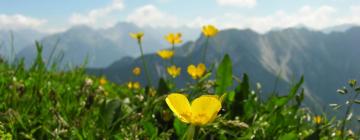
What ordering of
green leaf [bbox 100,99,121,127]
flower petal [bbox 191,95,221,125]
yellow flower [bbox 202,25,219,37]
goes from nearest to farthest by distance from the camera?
flower petal [bbox 191,95,221,125], green leaf [bbox 100,99,121,127], yellow flower [bbox 202,25,219,37]

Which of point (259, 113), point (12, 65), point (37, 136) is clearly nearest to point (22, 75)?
point (12, 65)

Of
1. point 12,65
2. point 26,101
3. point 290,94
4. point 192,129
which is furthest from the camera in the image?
point 12,65

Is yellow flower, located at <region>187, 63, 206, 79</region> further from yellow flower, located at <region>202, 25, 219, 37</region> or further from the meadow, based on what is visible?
yellow flower, located at <region>202, 25, 219, 37</region>

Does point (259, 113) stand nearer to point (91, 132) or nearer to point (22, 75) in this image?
point (91, 132)

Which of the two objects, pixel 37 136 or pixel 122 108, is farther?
pixel 122 108

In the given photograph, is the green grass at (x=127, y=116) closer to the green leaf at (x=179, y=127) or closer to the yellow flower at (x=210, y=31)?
the green leaf at (x=179, y=127)

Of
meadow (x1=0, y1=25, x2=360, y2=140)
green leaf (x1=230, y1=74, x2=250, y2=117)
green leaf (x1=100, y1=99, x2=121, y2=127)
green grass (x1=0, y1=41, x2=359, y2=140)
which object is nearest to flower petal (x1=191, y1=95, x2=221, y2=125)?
meadow (x1=0, y1=25, x2=360, y2=140)

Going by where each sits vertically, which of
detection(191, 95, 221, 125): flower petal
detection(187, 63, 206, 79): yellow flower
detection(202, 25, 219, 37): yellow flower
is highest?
detection(191, 95, 221, 125): flower petal

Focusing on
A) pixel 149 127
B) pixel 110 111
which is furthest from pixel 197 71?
pixel 149 127
